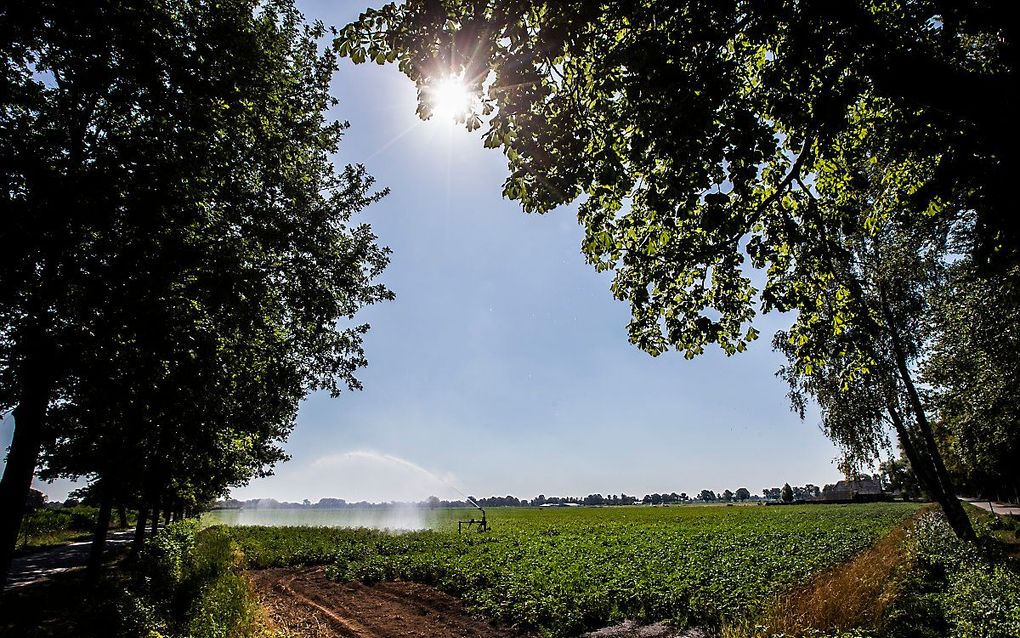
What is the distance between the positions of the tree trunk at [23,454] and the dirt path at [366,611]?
641 centimetres

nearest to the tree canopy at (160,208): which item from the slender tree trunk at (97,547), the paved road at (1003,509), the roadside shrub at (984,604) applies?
the slender tree trunk at (97,547)

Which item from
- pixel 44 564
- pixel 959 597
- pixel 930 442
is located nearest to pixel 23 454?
pixel 44 564

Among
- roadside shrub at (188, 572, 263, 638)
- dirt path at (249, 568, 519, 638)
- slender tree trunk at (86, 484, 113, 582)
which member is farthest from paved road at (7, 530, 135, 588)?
roadside shrub at (188, 572, 263, 638)

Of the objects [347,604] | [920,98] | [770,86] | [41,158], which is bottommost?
[347,604]

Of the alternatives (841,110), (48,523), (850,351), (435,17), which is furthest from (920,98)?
(48,523)

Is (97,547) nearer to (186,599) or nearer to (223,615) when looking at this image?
(186,599)

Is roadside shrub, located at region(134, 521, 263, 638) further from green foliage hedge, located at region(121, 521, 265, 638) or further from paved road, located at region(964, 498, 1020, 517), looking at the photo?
paved road, located at region(964, 498, 1020, 517)

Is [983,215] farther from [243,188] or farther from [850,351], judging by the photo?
[243,188]

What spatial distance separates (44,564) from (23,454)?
1729 centimetres

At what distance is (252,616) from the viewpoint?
38.0 ft

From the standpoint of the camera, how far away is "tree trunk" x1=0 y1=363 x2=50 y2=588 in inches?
348

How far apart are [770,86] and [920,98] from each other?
180 centimetres

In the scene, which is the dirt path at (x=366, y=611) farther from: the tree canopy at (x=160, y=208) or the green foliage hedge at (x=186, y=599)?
the tree canopy at (x=160, y=208)

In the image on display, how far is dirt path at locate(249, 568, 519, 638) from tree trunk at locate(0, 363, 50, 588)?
252 inches
